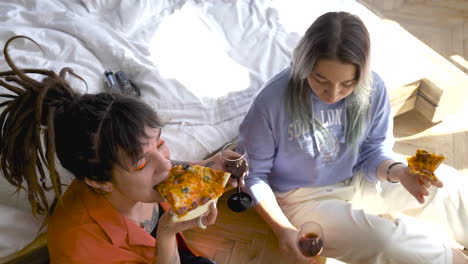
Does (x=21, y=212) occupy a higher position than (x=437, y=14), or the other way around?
(x=21, y=212)

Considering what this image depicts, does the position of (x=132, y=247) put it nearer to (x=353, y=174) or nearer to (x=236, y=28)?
(x=353, y=174)

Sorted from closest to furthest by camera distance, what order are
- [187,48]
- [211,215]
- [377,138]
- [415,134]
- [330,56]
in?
[211,215]
[330,56]
[377,138]
[187,48]
[415,134]

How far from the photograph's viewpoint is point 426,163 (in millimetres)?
1472

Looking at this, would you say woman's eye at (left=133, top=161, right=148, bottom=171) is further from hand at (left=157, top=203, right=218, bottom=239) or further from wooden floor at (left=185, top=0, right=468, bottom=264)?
wooden floor at (left=185, top=0, right=468, bottom=264)

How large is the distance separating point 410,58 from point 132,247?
1.89 metres

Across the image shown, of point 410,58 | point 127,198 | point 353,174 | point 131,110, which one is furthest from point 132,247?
point 410,58

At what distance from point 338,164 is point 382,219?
256 millimetres

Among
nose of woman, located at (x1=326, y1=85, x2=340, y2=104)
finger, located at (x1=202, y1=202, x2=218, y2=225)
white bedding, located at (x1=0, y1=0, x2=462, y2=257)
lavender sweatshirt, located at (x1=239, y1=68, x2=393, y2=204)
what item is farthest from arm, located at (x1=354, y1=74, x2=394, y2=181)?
finger, located at (x1=202, y1=202, x2=218, y2=225)

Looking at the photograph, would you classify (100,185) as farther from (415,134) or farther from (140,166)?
(415,134)

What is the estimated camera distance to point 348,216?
1.61m

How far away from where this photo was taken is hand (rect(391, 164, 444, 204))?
1.51 meters

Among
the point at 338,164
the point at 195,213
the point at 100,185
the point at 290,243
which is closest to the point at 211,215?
the point at 195,213

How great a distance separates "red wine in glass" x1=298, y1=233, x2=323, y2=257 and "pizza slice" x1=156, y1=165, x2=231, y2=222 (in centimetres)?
36

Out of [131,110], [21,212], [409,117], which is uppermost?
[131,110]
